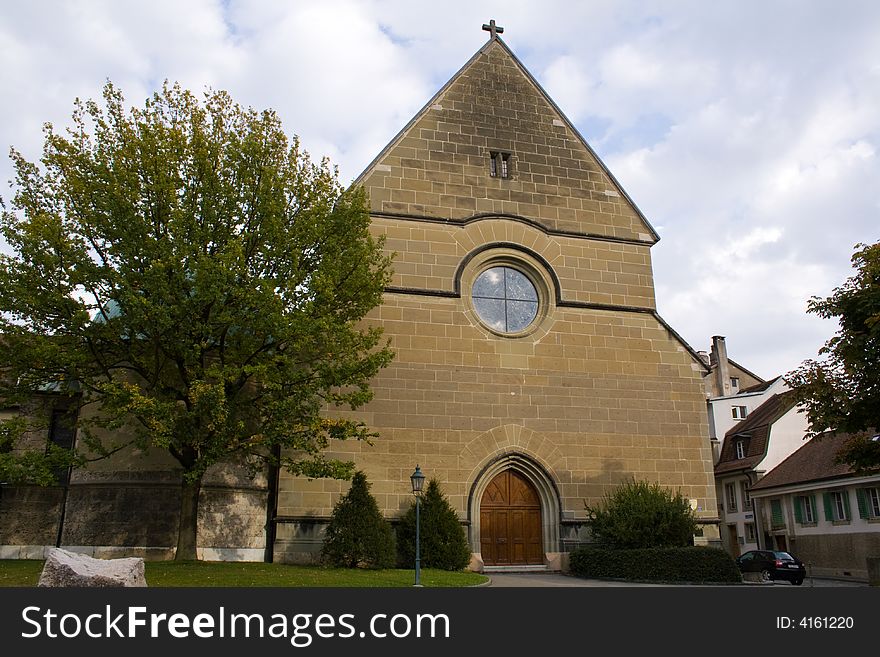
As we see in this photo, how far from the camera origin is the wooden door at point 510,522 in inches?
790

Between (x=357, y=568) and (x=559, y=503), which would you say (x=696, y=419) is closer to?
(x=559, y=503)

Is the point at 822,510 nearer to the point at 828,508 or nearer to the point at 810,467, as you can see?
the point at 828,508

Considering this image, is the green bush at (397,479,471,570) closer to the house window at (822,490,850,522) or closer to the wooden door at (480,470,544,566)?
the wooden door at (480,470,544,566)

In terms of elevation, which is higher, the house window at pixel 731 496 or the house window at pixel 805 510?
the house window at pixel 731 496

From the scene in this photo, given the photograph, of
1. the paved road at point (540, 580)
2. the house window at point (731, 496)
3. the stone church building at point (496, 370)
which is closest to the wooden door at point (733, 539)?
the house window at point (731, 496)

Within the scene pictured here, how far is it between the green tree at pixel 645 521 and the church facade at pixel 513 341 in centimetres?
122

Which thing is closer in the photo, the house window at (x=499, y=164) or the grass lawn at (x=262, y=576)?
the grass lawn at (x=262, y=576)

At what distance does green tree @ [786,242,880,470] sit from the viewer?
15.3 m

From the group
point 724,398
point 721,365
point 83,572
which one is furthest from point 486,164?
point 721,365

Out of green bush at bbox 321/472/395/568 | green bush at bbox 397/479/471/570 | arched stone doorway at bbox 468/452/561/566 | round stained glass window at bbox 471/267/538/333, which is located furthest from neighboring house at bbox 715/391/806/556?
green bush at bbox 321/472/395/568

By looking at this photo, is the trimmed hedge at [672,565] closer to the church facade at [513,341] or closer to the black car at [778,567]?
the church facade at [513,341]

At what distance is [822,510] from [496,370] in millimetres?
20123

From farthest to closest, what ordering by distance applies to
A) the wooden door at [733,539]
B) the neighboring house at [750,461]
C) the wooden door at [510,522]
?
the wooden door at [733,539]
the neighboring house at [750,461]
the wooden door at [510,522]
